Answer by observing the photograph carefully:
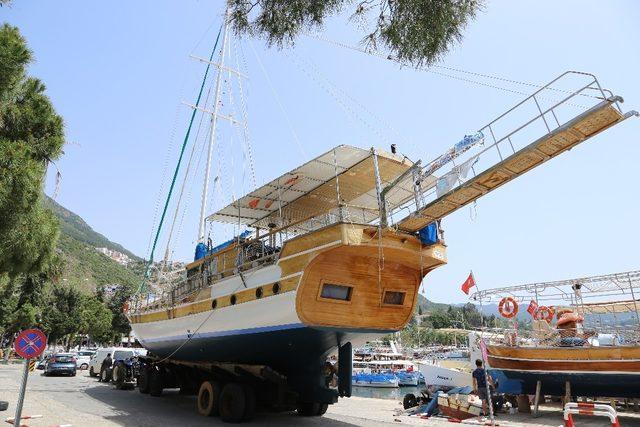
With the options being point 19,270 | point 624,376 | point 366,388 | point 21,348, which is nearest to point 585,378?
point 624,376

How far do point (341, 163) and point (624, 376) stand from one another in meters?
9.79

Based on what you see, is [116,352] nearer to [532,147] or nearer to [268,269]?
[268,269]

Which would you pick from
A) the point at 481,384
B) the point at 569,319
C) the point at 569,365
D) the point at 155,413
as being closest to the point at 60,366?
the point at 155,413

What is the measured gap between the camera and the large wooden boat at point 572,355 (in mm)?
12539

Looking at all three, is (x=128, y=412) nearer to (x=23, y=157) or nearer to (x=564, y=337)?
(x=23, y=157)

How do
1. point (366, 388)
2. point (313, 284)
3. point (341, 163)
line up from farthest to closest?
1. point (366, 388)
2. point (341, 163)
3. point (313, 284)

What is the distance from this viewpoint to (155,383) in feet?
48.7

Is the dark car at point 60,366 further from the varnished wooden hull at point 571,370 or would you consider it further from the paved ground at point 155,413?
the varnished wooden hull at point 571,370

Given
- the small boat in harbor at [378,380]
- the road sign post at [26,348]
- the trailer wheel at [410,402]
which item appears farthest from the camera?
the small boat in harbor at [378,380]

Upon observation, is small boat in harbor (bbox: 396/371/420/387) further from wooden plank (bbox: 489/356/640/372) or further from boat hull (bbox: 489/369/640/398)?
wooden plank (bbox: 489/356/640/372)

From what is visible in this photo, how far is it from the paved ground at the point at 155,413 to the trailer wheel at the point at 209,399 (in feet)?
0.86

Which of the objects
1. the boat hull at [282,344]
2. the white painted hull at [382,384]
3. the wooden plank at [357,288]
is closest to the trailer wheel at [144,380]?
the boat hull at [282,344]

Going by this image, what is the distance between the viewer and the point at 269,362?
1108 cm

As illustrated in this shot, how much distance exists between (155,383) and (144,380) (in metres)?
0.74
